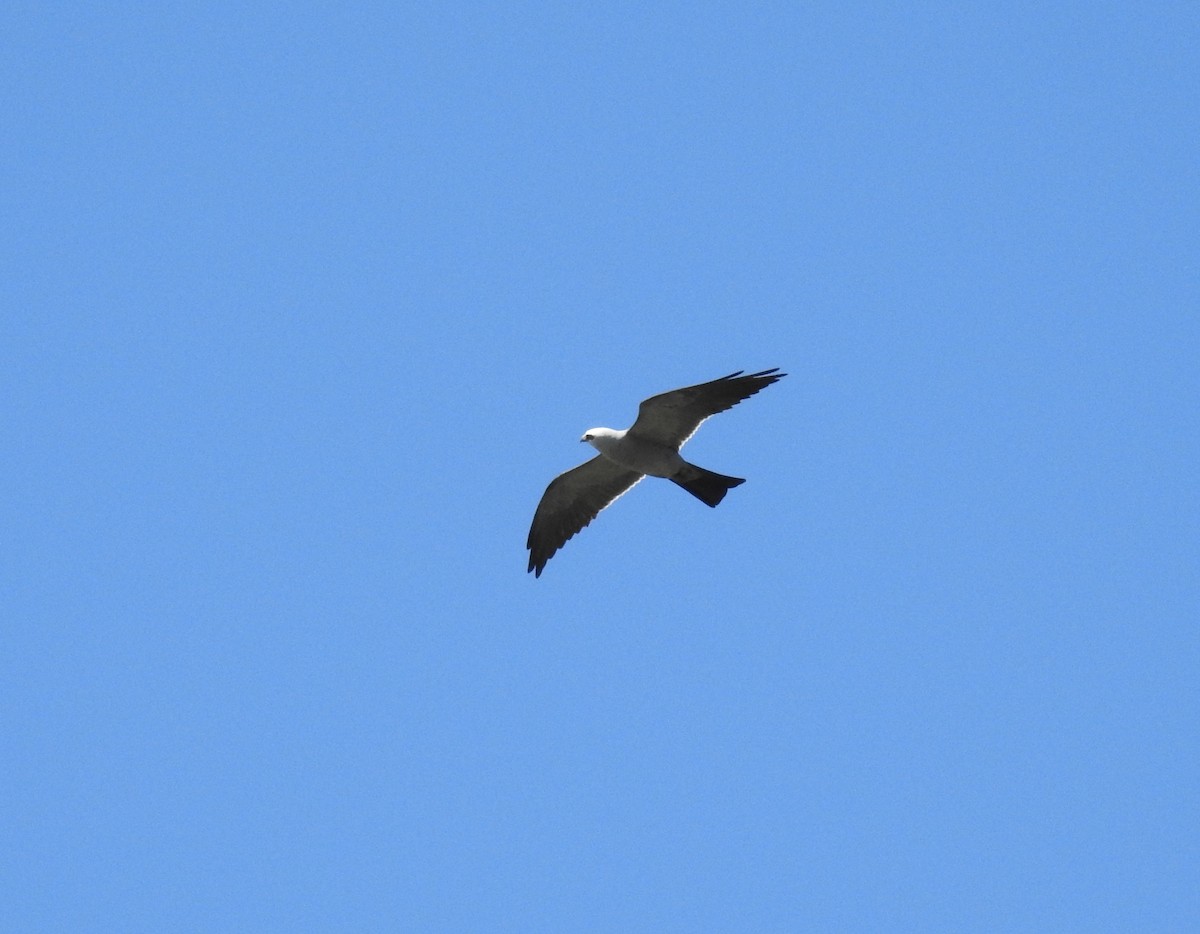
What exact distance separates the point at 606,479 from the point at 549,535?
1.11 meters

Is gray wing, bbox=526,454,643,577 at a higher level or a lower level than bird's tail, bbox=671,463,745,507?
higher

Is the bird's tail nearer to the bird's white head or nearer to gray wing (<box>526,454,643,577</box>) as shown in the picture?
the bird's white head

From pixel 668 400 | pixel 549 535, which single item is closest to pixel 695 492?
pixel 668 400

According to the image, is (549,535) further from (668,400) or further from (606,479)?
(668,400)

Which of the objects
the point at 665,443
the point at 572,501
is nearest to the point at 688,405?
the point at 665,443

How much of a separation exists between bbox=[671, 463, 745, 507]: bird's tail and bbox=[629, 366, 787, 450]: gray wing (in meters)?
0.34

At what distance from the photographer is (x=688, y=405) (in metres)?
16.0

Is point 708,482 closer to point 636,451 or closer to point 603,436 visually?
point 636,451

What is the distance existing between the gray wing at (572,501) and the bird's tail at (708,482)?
1273 millimetres

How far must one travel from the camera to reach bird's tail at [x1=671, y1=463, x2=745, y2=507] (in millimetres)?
16250

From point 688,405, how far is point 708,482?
960mm

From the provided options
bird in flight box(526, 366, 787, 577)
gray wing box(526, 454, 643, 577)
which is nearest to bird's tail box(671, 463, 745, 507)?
bird in flight box(526, 366, 787, 577)

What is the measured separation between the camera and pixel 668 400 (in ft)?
51.9

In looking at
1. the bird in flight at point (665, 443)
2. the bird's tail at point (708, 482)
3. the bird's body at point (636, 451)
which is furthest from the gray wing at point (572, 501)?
the bird's tail at point (708, 482)
